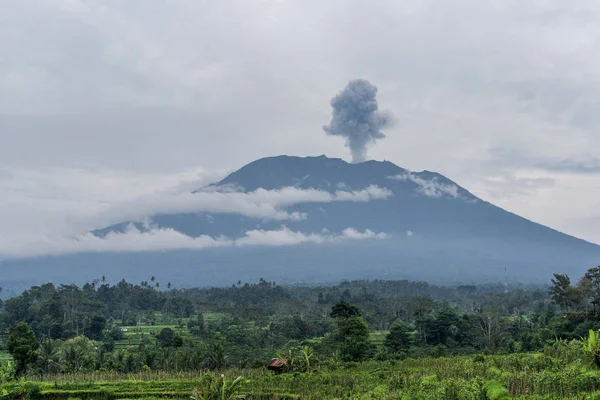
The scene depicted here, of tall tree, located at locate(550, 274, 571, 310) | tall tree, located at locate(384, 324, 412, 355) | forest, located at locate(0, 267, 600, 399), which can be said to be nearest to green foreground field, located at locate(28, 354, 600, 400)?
forest, located at locate(0, 267, 600, 399)

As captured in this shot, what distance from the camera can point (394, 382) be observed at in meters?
24.6

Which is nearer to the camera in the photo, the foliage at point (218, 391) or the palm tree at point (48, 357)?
the foliage at point (218, 391)

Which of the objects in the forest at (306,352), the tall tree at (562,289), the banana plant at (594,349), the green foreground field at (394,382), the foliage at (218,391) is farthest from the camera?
the tall tree at (562,289)

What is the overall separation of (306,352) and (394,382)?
1135cm

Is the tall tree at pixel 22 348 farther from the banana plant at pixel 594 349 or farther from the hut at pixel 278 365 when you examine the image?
the banana plant at pixel 594 349

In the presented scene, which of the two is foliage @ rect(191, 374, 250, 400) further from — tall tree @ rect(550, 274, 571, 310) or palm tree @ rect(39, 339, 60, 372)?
tall tree @ rect(550, 274, 571, 310)

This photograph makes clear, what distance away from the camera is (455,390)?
61.0ft

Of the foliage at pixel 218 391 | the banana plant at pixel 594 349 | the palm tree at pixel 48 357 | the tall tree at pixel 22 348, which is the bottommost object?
the palm tree at pixel 48 357

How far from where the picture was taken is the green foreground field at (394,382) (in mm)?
17938

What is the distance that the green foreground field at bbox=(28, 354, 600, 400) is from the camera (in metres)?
17.9

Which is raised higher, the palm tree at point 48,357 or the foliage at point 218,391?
the foliage at point 218,391

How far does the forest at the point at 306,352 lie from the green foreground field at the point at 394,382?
0.27ft

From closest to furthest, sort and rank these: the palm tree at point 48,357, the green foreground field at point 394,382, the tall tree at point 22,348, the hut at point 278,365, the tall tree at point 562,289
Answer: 1. the green foreground field at point 394,382
2. the hut at point 278,365
3. the tall tree at point 22,348
4. the palm tree at point 48,357
5. the tall tree at point 562,289

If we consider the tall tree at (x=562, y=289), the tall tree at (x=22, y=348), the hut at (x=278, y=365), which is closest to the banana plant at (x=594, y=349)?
the hut at (x=278, y=365)
